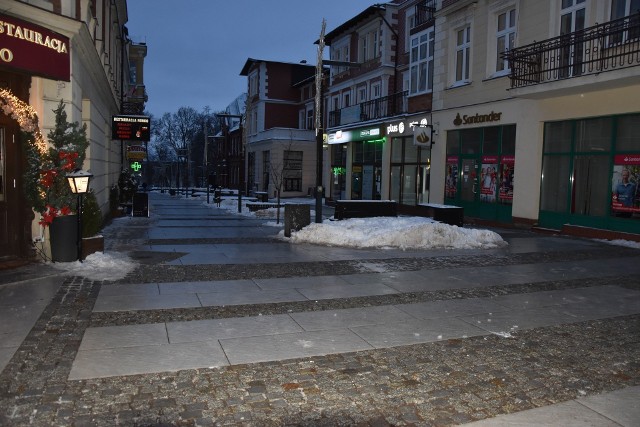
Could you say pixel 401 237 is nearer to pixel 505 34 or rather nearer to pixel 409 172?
pixel 505 34

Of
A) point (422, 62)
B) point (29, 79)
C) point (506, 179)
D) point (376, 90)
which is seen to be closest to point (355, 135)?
point (376, 90)

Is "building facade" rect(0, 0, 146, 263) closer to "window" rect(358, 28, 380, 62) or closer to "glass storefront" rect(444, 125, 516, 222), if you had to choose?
"glass storefront" rect(444, 125, 516, 222)

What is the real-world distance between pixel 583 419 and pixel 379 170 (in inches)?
890

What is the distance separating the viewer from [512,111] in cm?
1662

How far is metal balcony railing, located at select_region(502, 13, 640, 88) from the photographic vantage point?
12.4m

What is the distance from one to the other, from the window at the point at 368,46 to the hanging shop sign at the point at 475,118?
975 centimetres

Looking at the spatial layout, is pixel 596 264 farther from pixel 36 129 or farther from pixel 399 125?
pixel 399 125

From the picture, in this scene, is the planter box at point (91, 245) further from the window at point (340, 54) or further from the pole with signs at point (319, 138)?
the window at point (340, 54)

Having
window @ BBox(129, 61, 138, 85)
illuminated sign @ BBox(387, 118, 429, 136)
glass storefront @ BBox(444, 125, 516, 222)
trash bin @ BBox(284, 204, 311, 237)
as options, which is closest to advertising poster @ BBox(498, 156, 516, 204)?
glass storefront @ BBox(444, 125, 516, 222)

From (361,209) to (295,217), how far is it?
365 cm

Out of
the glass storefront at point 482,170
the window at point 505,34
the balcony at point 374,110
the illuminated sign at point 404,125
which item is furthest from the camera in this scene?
the balcony at point 374,110

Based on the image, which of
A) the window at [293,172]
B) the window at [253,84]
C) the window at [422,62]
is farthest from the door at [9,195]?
the window at [253,84]

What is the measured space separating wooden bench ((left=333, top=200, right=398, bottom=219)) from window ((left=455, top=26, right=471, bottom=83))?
605cm

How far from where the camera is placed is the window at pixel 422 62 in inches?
855
